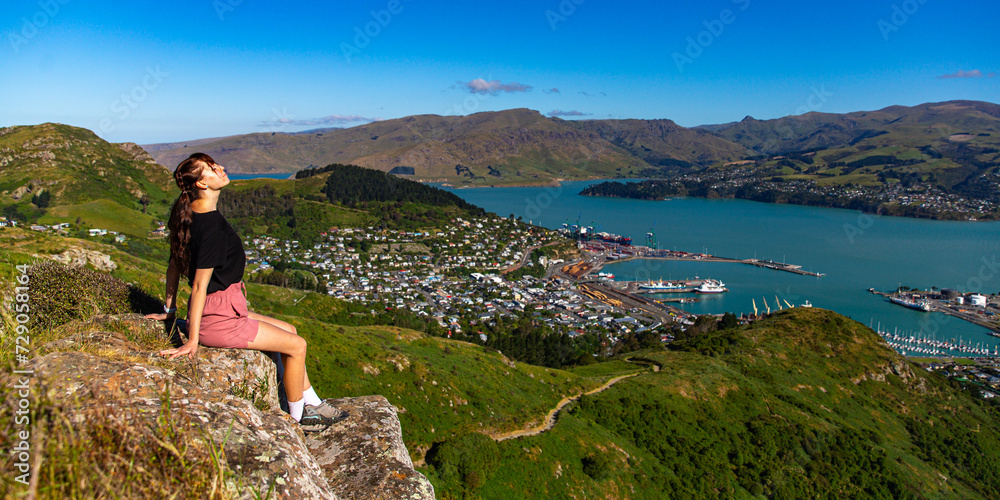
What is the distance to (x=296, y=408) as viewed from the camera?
4559 mm

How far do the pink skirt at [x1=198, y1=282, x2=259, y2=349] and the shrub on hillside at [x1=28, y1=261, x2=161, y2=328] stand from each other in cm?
151

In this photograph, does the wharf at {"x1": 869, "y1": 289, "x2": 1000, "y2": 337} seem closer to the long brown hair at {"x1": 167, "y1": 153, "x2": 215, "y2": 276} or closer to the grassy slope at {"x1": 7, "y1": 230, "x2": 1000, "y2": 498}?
the grassy slope at {"x1": 7, "y1": 230, "x2": 1000, "y2": 498}

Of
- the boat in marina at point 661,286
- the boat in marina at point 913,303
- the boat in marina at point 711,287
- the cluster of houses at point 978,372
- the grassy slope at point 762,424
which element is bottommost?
the cluster of houses at point 978,372

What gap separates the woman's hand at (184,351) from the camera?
12.4ft

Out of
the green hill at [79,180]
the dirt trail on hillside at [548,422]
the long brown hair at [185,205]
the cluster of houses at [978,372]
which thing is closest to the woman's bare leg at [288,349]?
the long brown hair at [185,205]

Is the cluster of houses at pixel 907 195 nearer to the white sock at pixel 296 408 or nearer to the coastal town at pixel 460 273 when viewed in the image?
the coastal town at pixel 460 273

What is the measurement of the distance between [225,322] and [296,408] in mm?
1030

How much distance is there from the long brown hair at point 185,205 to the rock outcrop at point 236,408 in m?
0.89

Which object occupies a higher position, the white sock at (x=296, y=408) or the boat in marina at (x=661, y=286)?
the white sock at (x=296, y=408)

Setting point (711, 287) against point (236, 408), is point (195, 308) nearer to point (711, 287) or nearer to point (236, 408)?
point (236, 408)

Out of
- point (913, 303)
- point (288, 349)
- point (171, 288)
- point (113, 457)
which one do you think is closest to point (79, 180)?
point (171, 288)

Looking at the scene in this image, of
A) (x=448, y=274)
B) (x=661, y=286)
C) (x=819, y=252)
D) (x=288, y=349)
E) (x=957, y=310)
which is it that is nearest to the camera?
Result: (x=288, y=349)

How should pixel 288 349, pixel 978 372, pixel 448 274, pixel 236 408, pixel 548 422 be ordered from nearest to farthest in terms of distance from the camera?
pixel 236 408, pixel 288 349, pixel 548 422, pixel 978 372, pixel 448 274

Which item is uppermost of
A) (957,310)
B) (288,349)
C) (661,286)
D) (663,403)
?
(288,349)
